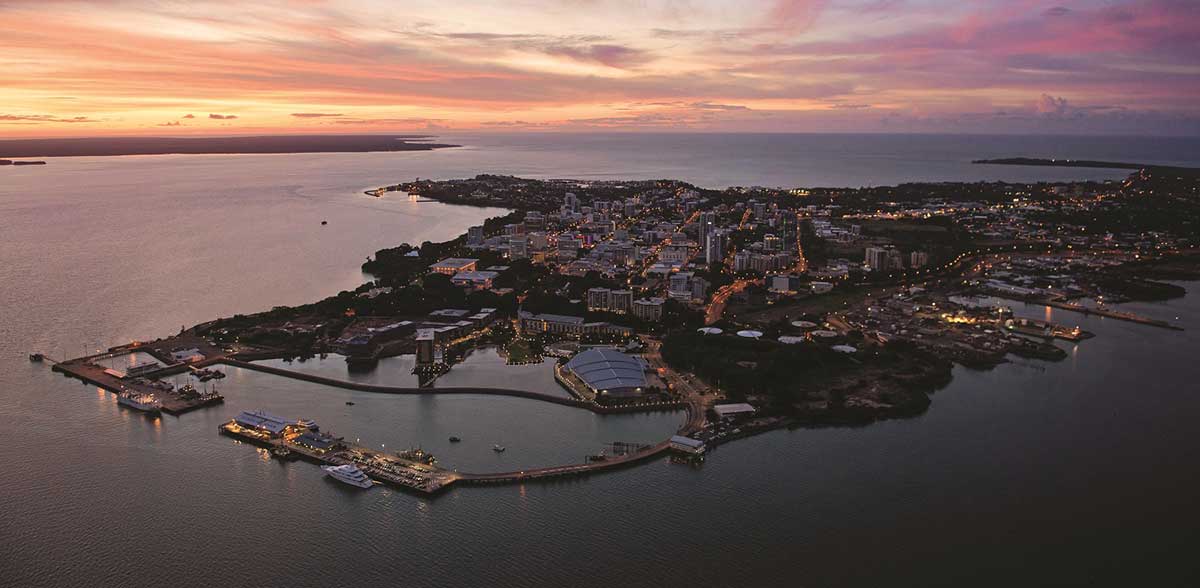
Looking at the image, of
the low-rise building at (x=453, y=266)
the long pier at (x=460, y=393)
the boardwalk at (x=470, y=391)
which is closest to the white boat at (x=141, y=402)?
the long pier at (x=460, y=393)

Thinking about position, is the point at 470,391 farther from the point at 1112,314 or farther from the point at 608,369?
the point at 1112,314

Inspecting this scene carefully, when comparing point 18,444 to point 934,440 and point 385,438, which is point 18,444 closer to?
point 385,438

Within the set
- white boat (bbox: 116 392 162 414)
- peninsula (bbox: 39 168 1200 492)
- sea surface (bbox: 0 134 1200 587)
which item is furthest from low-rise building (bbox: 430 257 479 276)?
white boat (bbox: 116 392 162 414)

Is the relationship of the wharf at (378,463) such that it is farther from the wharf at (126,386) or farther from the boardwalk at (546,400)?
the wharf at (126,386)

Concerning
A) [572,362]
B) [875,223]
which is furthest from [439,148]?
[572,362]

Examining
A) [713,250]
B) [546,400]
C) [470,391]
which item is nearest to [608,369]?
[546,400]

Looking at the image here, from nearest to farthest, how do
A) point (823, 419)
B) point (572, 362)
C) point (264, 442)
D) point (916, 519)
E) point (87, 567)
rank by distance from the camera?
point (87, 567), point (916, 519), point (264, 442), point (823, 419), point (572, 362)

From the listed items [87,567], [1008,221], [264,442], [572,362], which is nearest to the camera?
[87,567]
